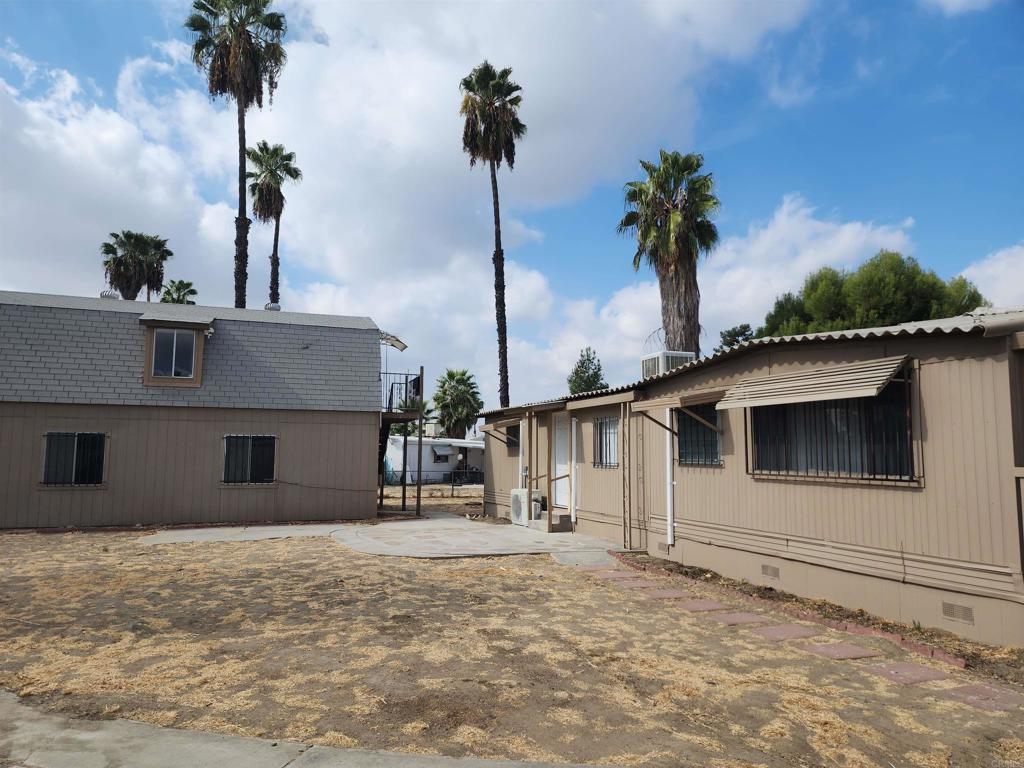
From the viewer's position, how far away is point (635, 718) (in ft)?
13.7

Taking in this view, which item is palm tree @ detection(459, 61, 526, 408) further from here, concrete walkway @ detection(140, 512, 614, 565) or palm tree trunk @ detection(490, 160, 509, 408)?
concrete walkway @ detection(140, 512, 614, 565)

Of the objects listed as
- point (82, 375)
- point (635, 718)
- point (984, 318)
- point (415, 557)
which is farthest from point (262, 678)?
point (82, 375)

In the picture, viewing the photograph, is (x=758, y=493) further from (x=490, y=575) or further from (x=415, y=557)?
(x=415, y=557)

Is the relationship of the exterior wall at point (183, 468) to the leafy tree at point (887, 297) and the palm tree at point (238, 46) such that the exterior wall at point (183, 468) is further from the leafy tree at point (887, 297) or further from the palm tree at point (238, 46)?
the leafy tree at point (887, 297)

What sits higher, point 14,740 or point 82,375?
point 82,375

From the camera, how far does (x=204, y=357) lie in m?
16.9

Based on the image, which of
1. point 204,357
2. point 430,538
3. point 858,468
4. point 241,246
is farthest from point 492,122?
point 858,468

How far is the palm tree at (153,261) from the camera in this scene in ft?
105

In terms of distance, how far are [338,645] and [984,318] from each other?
21.6ft

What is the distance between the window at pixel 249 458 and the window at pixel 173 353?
2080 mm

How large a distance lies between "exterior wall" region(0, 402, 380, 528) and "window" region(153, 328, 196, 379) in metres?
0.98

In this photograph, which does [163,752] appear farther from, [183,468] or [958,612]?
[183,468]

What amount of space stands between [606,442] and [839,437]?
546 cm

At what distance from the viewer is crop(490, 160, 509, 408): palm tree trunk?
81.2 ft
